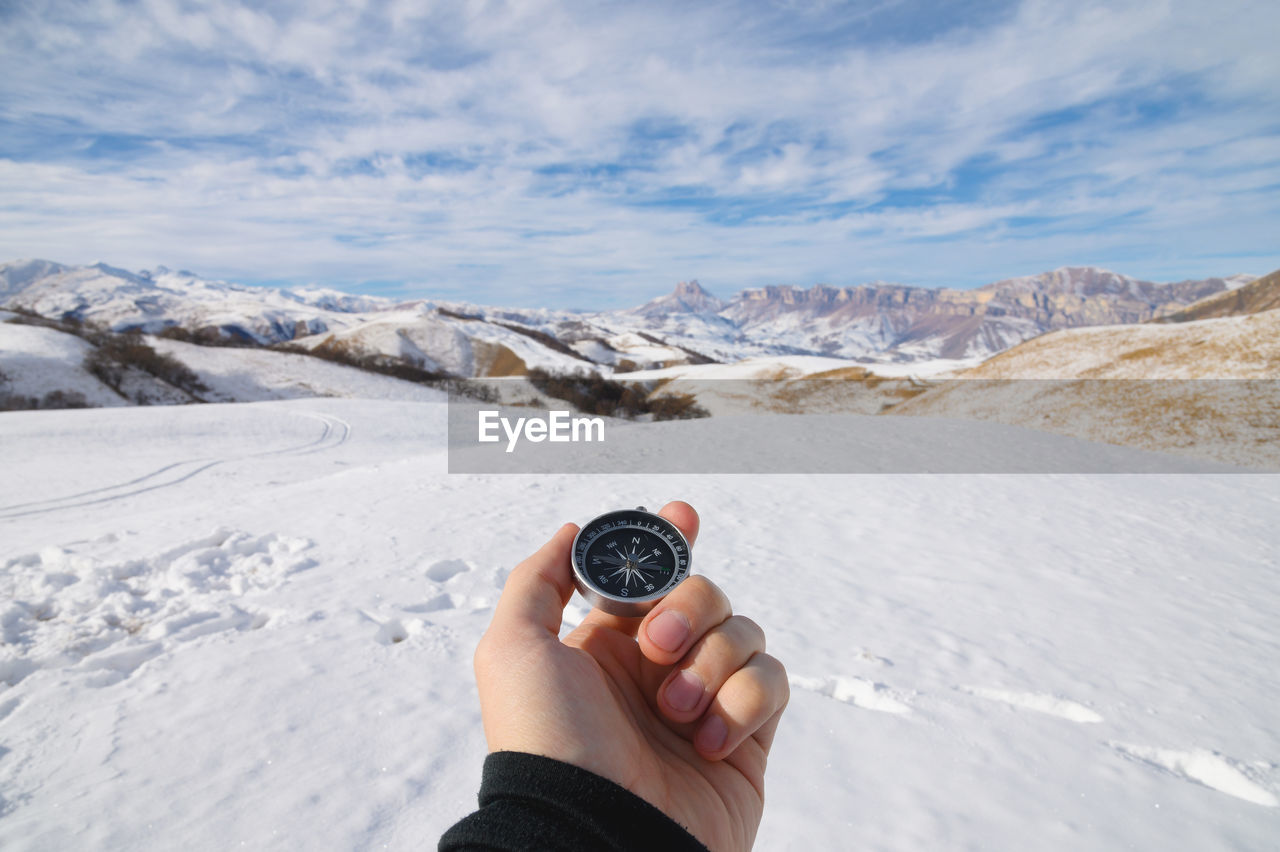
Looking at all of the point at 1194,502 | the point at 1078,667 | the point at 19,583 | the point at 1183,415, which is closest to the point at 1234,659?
the point at 1078,667

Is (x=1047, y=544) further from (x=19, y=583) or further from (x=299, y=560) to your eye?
(x=19, y=583)

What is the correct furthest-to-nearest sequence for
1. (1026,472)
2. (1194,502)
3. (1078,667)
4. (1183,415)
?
1. (1183,415)
2. (1026,472)
3. (1194,502)
4. (1078,667)

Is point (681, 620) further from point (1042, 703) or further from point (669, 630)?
point (1042, 703)

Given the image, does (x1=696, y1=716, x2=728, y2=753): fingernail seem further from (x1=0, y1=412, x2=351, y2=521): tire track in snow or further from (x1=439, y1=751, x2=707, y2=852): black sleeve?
(x1=0, y1=412, x2=351, y2=521): tire track in snow

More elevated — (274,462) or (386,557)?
(386,557)

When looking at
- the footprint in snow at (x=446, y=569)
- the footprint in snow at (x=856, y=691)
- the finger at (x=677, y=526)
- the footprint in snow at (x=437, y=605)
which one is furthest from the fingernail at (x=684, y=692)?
the footprint in snow at (x=446, y=569)

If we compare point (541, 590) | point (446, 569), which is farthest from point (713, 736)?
point (446, 569)
